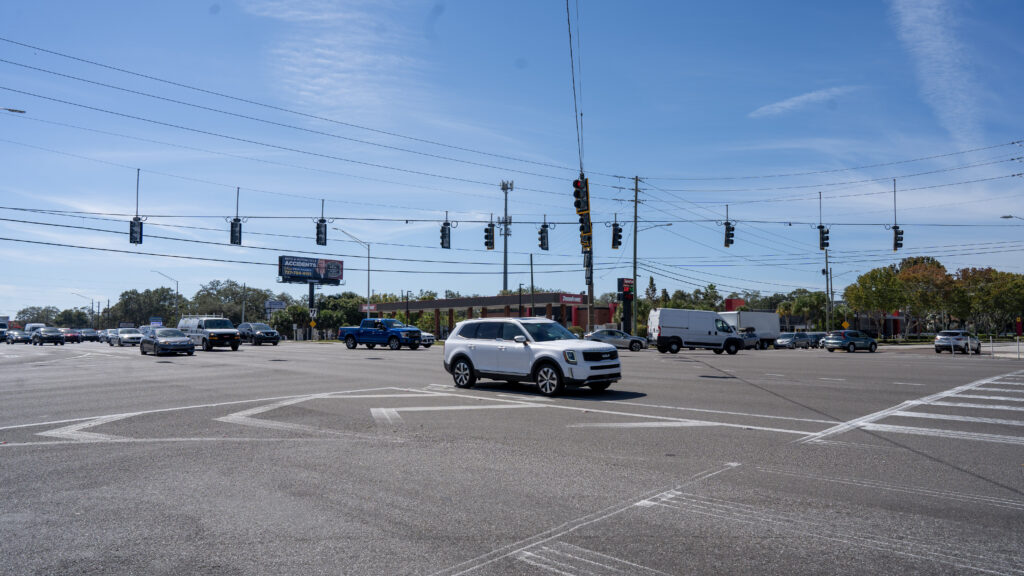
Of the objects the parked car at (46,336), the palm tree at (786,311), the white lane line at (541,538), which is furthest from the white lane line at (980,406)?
the palm tree at (786,311)

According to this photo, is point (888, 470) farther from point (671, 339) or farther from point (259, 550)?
point (671, 339)

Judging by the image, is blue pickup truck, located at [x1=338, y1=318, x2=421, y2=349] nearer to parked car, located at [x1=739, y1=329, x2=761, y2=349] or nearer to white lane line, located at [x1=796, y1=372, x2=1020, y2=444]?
parked car, located at [x1=739, y1=329, x2=761, y2=349]

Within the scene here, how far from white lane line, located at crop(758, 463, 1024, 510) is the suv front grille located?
6833mm

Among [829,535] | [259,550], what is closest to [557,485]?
[829,535]

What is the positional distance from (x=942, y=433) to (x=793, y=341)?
50.9m

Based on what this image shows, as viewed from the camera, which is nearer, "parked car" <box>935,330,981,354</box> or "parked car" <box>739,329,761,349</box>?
"parked car" <box>935,330,981,354</box>

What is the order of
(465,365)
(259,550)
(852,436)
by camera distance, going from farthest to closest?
(465,365), (852,436), (259,550)

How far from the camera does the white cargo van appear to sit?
37487 mm

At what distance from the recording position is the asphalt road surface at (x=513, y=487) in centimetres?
445

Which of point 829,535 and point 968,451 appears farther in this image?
point 968,451

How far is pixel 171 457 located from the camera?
7.80 meters

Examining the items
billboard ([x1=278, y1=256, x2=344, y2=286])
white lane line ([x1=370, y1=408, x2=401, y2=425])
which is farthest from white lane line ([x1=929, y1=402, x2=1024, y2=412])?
billboard ([x1=278, y1=256, x2=344, y2=286])

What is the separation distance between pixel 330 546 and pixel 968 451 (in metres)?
7.75

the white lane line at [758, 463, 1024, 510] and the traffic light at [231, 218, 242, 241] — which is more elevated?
the traffic light at [231, 218, 242, 241]
